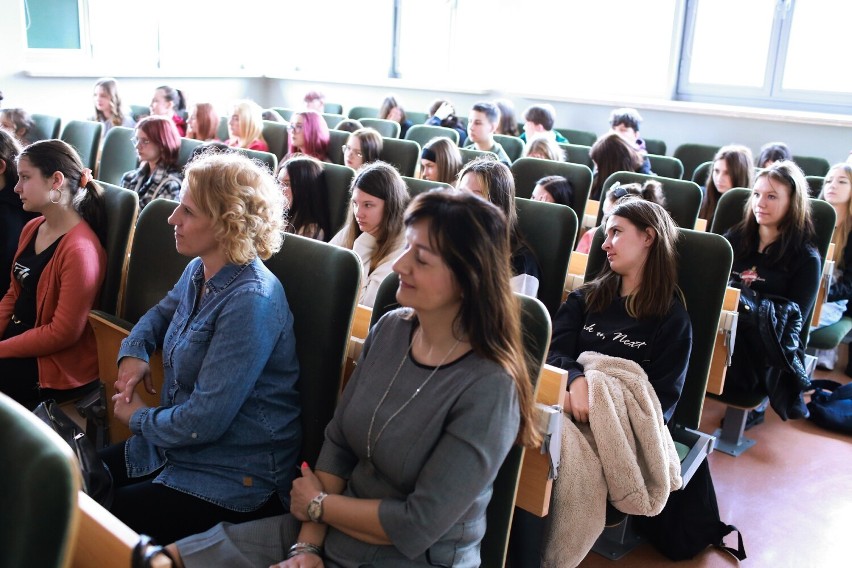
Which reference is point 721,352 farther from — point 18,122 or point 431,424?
point 18,122

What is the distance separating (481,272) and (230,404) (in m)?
0.55

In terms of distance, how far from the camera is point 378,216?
2.51 meters

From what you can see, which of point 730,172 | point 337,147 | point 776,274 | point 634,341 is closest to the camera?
point 634,341

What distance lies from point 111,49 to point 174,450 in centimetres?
605

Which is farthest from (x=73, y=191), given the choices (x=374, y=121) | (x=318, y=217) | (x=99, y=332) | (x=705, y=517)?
(x=374, y=121)

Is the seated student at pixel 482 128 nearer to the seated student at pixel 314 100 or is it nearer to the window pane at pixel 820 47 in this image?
the seated student at pixel 314 100

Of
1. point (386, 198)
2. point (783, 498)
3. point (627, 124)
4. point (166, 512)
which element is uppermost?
point (627, 124)

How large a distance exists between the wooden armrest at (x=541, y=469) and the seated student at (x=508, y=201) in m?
0.68

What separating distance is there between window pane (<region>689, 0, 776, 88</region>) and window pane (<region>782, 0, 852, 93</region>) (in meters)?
0.19

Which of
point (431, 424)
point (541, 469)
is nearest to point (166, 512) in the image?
point (431, 424)

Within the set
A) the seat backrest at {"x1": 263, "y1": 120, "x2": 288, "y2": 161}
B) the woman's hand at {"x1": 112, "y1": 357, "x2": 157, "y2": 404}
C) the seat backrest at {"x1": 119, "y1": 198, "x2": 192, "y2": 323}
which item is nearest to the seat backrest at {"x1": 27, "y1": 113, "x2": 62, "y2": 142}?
the seat backrest at {"x1": 263, "y1": 120, "x2": 288, "y2": 161}

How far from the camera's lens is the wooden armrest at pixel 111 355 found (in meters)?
1.88

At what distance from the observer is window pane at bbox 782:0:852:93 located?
209 inches

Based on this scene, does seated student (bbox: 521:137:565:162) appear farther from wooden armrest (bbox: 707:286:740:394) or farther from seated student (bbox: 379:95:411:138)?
Answer: seated student (bbox: 379:95:411:138)
